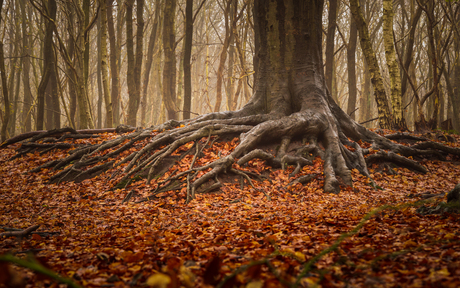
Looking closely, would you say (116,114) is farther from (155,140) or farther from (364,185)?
(364,185)

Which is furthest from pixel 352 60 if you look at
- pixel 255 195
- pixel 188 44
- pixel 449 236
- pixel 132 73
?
pixel 449 236

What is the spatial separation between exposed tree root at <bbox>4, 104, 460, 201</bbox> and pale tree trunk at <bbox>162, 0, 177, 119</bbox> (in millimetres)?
7298

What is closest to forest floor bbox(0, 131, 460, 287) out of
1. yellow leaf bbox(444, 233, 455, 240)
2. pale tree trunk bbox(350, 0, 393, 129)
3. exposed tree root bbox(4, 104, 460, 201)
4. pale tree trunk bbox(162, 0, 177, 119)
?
yellow leaf bbox(444, 233, 455, 240)

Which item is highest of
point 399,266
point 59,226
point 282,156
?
point 282,156

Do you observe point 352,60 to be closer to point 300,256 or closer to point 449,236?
point 449,236

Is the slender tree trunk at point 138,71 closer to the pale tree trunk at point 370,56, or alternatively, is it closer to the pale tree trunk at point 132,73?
the pale tree trunk at point 132,73

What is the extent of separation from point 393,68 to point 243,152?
316 inches

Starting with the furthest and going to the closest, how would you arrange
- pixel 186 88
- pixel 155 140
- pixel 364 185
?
pixel 186 88 < pixel 155 140 < pixel 364 185

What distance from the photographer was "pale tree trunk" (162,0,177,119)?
1483cm

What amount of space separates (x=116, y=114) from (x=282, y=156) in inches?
657

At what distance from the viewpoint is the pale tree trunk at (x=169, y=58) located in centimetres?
1483

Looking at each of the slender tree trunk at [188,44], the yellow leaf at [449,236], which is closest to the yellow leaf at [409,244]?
the yellow leaf at [449,236]

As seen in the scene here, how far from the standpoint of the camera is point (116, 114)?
19578 millimetres

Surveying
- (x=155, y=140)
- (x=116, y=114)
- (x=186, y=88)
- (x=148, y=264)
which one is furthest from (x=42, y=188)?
(x=116, y=114)
